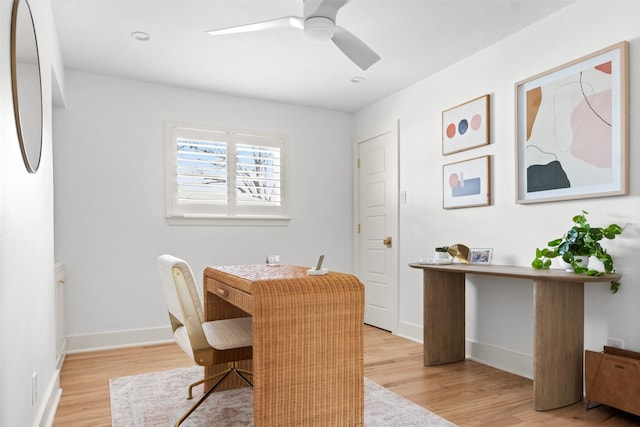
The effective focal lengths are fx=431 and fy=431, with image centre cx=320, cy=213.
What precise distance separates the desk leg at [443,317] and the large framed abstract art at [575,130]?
2.77 ft

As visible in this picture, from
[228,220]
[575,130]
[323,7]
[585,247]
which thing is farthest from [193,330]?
[575,130]

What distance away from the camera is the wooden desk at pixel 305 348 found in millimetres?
1888

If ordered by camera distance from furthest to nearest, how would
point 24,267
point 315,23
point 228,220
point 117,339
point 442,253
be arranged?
point 228,220
point 117,339
point 442,253
point 315,23
point 24,267

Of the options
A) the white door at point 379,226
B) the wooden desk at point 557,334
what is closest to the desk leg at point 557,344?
the wooden desk at point 557,334

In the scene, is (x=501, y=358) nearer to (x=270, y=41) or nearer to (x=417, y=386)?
(x=417, y=386)

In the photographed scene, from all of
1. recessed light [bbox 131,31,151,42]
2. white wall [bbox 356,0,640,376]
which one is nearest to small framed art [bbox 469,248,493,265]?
white wall [bbox 356,0,640,376]

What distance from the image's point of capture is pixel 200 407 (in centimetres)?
259

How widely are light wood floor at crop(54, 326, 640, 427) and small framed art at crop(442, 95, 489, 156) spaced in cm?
180

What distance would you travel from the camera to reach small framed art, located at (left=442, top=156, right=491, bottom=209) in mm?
3451

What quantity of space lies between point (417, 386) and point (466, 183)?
168 centimetres

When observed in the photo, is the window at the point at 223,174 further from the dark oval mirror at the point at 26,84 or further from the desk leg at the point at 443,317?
the dark oval mirror at the point at 26,84

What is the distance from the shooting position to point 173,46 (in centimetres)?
342

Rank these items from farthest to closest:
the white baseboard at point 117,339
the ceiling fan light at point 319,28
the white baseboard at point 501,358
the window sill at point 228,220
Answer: the window sill at point 228,220, the white baseboard at point 117,339, the white baseboard at point 501,358, the ceiling fan light at point 319,28

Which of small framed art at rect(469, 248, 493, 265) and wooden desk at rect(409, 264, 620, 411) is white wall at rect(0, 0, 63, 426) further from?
small framed art at rect(469, 248, 493, 265)
